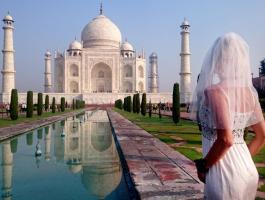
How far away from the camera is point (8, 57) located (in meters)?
30.2

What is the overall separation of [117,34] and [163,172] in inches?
1460

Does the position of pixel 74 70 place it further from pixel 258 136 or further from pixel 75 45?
pixel 258 136

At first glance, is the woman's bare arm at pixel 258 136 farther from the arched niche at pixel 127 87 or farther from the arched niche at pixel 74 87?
the arched niche at pixel 74 87

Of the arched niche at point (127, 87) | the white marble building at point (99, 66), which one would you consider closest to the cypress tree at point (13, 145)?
the white marble building at point (99, 66)

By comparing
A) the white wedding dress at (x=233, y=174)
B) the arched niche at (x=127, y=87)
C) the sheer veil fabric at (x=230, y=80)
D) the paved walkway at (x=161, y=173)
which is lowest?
the paved walkway at (x=161, y=173)

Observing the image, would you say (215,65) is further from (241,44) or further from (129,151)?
(129,151)

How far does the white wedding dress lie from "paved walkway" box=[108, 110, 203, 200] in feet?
4.46

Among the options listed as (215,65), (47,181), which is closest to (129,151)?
(47,181)

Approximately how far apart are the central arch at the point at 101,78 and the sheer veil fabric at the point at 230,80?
122ft

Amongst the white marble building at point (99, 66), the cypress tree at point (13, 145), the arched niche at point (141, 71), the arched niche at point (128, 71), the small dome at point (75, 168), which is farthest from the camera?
the arched niche at point (141, 71)

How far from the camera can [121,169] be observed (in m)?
4.55

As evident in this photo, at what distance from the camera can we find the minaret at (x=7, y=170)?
Result: 3.45 m

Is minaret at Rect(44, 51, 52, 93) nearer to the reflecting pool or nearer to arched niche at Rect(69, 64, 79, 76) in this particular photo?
arched niche at Rect(69, 64, 79, 76)

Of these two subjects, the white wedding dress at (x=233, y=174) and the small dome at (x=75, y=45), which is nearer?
the white wedding dress at (x=233, y=174)
